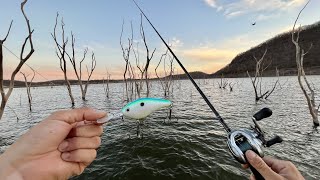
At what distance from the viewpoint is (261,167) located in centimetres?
203

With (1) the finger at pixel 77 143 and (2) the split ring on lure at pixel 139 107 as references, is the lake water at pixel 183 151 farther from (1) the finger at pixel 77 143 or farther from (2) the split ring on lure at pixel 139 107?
(2) the split ring on lure at pixel 139 107

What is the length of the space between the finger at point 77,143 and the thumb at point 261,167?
1451 millimetres

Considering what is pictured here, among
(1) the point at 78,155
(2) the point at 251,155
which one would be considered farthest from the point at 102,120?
(2) the point at 251,155

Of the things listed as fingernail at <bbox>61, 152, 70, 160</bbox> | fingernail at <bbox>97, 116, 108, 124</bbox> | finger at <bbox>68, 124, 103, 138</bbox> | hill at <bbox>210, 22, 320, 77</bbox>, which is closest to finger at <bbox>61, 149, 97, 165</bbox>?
fingernail at <bbox>61, 152, 70, 160</bbox>

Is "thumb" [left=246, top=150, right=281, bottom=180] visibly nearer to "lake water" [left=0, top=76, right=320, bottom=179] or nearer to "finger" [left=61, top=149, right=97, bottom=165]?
"finger" [left=61, top=149, right=97, bottom=165]

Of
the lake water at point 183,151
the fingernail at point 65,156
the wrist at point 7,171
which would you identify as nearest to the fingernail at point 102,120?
the fingernail at point 65,156

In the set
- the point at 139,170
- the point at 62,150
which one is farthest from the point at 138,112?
the point at 139,170

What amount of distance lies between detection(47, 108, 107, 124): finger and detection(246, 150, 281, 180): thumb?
144 cm

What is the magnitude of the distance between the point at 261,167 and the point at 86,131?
1631 mm

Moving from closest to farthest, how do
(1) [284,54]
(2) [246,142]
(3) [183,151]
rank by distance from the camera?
1. (2) [246,142]
2. (3) [183,151]
3. (1) [284,54]

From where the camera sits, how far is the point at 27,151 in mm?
1718

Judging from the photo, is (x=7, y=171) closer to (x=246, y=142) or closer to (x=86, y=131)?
(x=86, y=131)

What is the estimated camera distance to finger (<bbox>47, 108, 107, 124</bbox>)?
1.83m

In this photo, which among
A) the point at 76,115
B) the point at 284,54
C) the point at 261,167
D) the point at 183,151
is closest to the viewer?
the point at 76,115
